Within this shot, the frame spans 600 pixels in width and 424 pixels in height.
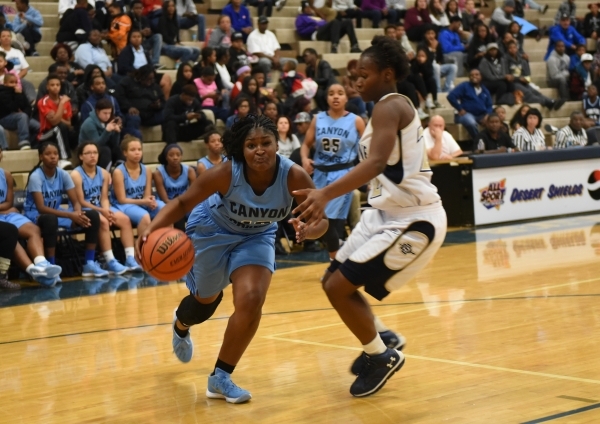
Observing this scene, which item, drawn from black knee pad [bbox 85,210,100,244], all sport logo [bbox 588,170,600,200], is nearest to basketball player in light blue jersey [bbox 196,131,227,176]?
black knee pad [bbox 85,210,100,244]

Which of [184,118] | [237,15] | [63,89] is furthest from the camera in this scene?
[237,15]

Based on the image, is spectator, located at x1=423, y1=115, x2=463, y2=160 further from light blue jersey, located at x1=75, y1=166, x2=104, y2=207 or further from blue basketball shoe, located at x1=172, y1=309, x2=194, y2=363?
blue basketball shoe, located at x1=172, y1=309, x2=194, y2=363

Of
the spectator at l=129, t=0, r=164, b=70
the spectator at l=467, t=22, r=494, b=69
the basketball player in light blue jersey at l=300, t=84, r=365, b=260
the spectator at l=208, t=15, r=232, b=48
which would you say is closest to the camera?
the basketball player in light blue jersey at l=300, t=84, r=365, b=260

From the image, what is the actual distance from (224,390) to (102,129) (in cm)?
731

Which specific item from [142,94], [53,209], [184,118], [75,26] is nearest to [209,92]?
[184,118]

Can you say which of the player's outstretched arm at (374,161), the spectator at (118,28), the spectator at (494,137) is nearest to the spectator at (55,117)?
the spectator at (118,28)

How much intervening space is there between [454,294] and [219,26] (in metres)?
8.85

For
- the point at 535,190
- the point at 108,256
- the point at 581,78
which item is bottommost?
the point at 535,190

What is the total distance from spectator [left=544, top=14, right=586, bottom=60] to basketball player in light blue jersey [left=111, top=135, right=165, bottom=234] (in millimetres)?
11640

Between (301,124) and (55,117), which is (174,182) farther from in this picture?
(301,124)

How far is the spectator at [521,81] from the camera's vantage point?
18.1 metres

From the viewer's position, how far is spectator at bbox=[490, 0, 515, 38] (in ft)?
63.4

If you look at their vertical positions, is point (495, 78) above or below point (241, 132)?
below

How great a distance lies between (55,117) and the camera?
37.8 ft
